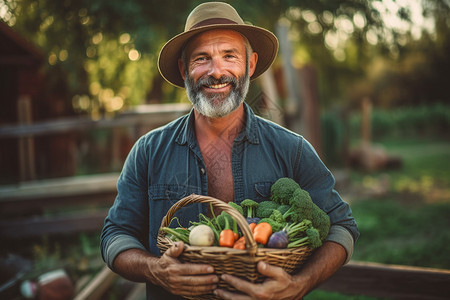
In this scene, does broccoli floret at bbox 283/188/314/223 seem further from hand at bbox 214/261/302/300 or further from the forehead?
the forehead

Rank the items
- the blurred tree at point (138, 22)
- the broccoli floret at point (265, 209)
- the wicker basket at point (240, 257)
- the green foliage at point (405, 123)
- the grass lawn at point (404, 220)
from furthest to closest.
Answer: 1. the green foliage at point (405, 123)
2. the blurred tree at point (138, 22)
3. the grass lawn at point (404, 220)
4. the broccoli floret at point (265, 209)
5. the wicker basket at point (240, 257)

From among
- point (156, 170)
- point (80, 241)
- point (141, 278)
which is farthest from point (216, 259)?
point (80, 241)

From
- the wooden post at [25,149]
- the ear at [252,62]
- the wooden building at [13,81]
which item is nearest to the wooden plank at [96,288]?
the ear at [252,62]

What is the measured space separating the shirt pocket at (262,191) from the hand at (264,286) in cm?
63

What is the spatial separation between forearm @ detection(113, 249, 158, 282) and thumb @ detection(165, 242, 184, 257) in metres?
0.27

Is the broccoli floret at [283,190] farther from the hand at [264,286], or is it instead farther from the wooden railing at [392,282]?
the wooden railing at [392,282]

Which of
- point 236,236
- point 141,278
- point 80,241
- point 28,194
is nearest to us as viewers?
point 236,236

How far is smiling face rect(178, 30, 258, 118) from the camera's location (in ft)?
7.36

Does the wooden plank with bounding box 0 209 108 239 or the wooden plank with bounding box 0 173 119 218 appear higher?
the wooden plank with bounding box 0 173 119 218

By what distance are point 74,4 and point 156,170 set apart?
5078mm

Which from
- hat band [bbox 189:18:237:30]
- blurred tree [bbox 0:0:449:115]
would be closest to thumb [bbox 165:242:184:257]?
hat band [bbox 189:18:237:30]

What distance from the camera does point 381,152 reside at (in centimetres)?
1204

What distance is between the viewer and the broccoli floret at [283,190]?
6.45 feet

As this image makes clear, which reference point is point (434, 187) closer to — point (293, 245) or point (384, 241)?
point (384, 241)
